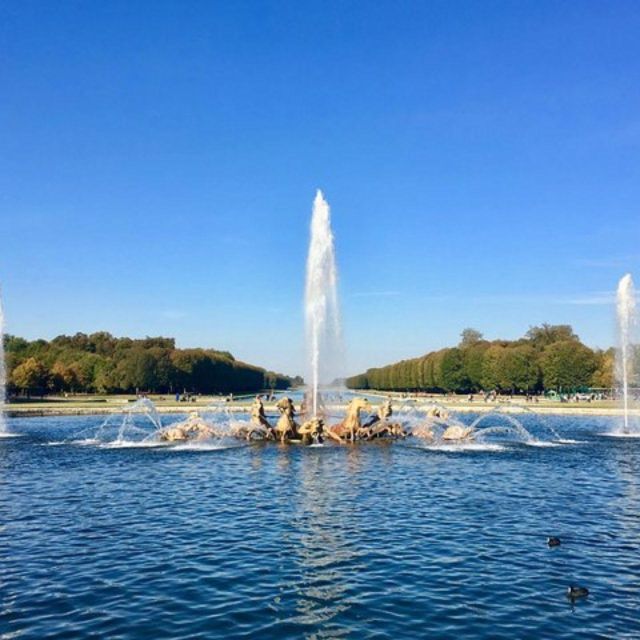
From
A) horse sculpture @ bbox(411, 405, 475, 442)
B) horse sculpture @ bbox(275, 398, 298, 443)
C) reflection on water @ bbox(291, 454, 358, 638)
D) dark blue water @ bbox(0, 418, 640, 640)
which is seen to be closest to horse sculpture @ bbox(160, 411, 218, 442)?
horse sculpture @ bbox(275, 398, 298, 443)

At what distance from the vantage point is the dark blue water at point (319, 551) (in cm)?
1358

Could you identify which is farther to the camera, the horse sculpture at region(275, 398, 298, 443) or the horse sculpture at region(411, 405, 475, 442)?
the horse sculpture at region(411, 405, 475, 442)

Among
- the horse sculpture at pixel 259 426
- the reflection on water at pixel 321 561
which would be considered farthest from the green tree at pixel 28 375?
the reflection on water at pixel 321 561

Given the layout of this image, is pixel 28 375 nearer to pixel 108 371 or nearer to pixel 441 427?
pixel 108 371

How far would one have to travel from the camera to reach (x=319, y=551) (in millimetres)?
18406

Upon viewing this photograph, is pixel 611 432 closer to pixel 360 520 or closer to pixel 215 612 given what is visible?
pixel 360 520

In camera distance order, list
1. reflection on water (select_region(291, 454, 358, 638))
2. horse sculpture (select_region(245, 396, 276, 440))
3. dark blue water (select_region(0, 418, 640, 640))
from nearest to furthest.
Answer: dark blue water (select_region(0, 418, 640, 640)), reflection on water (select_region(291, 454, 358, 638)), horse sculpture (select_region(245, 396, 276, 440))

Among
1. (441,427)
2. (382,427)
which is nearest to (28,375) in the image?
(441,427)

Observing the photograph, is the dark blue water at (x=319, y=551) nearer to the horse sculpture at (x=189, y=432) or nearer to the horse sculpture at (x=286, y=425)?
the horse sculpture at (x=286, y=425)

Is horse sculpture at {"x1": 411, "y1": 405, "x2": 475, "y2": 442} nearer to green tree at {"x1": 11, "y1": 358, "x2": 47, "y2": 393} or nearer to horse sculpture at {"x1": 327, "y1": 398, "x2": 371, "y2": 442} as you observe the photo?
horse sculpture at {"x1": 327, "y1": 398, "x2": 371, "y2": 442}

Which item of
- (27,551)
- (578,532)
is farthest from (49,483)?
(578,532)

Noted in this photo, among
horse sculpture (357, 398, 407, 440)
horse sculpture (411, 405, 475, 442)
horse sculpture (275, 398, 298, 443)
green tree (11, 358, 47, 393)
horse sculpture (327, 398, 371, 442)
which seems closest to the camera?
horse sculpture (275, 398, 298, 443)

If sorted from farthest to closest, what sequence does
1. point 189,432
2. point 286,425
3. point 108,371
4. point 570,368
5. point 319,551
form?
point 108,371 → point 570,368 → point 189,432 → point 286,425 → point 319,551

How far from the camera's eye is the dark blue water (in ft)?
44.5
